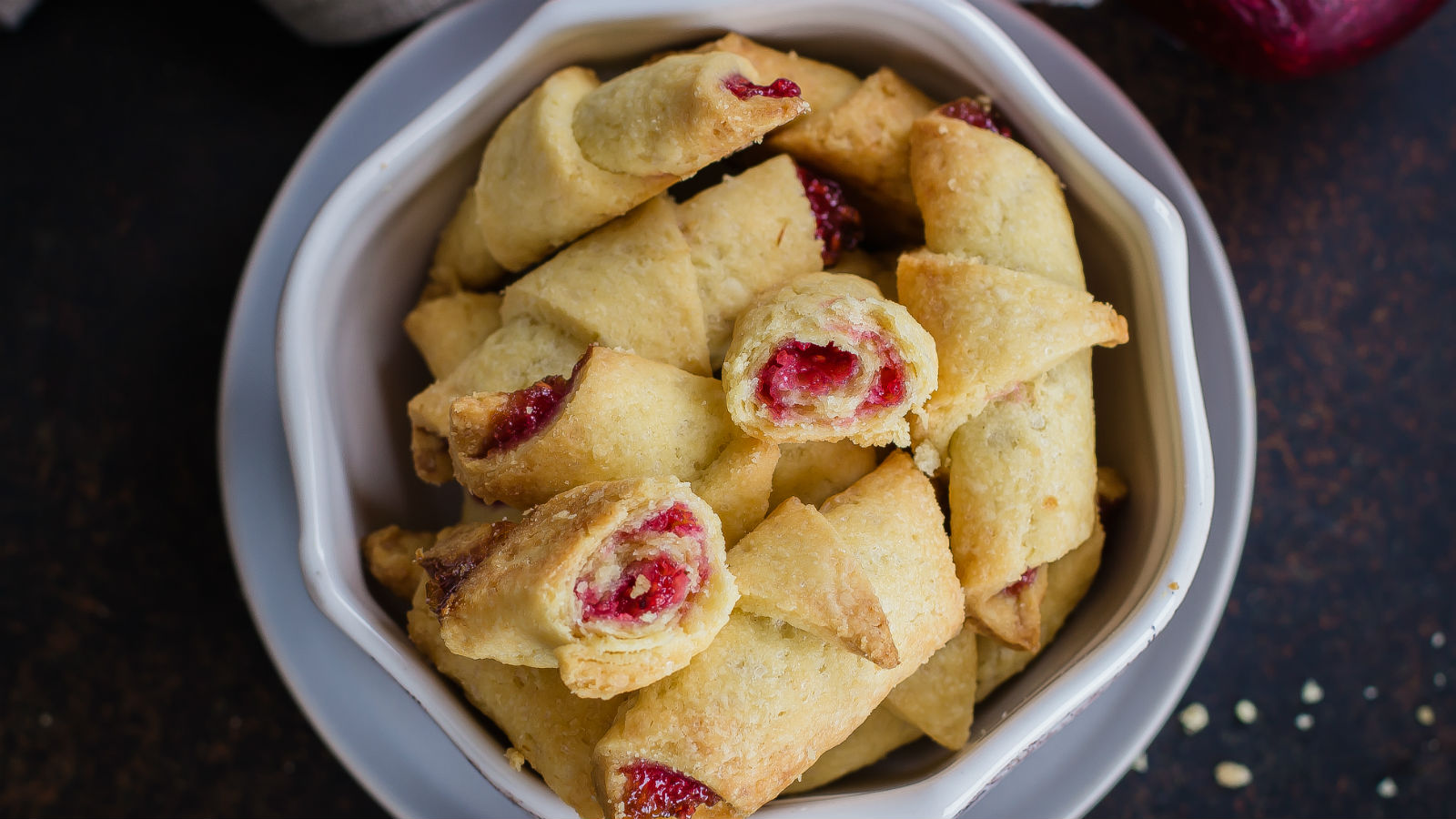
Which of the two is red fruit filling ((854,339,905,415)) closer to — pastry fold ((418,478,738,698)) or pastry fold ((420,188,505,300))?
pastry fold ((418,478,738,698))

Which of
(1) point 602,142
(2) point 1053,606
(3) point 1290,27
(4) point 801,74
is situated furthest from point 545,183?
(3) point 1290,27

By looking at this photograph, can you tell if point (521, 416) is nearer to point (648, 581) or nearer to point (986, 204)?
point (648, 581)

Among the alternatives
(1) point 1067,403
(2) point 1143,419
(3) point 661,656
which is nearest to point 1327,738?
(2) point 1143,419

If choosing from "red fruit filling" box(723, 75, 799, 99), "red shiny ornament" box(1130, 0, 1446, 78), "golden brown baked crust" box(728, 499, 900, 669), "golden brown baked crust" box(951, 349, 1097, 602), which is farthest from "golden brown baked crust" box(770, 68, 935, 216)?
"red shiny ornament" box(1130, 0, 1446, 78)

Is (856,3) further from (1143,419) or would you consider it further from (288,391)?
(288,391)

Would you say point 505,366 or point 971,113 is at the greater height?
point 971,113

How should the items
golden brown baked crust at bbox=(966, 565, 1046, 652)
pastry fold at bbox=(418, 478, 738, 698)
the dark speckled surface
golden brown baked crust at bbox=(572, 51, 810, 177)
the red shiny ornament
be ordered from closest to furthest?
pastry fold at bbox=(418, 478, 738, 698) → golden brown baked crust at bbox=(572, 51, 810, 177) → golden brown baked crust at bbox=(966, 565, 1046, 652) → the red shiny ornament → the dark speckled surface

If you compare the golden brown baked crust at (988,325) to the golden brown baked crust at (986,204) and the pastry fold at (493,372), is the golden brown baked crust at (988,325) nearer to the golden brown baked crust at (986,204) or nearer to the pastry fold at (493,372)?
the golden brown baked crust at (986,204)
